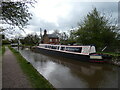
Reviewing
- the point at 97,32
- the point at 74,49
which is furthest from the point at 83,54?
the point at 97,32

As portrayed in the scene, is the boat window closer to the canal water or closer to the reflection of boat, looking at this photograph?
the reflection of boat

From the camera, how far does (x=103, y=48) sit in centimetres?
1506

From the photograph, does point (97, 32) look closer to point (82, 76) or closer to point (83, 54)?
point (83, 54)

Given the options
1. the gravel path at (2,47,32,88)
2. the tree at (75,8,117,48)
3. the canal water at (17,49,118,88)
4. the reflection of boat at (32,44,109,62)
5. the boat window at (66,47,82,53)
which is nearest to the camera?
the gravel path at (2,47,32,88)

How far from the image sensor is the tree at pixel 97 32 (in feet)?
46.3

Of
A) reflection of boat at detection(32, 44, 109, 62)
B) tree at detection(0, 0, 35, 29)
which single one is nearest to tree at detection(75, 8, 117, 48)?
reflection of boat at detection(32, 44, 109, 62)

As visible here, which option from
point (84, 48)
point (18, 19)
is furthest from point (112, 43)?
point (18, 19)

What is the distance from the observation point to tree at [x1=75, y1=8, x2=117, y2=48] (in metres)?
14.1

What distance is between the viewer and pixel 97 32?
14359 mm

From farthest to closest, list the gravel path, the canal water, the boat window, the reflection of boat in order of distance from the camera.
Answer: the boat window < the reflection of boat < the canal water < the gravel path

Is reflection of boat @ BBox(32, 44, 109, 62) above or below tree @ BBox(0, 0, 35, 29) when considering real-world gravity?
below

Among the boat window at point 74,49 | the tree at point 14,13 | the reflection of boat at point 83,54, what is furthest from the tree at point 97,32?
the tree at point 14,13

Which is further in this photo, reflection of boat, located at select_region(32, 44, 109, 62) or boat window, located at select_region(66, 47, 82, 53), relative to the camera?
boat window, located at select_region(66, 47, 82, 53)

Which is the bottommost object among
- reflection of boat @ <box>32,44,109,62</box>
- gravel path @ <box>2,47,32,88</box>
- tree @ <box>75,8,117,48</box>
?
gravel path @ <box>2,47,32,88</box>
